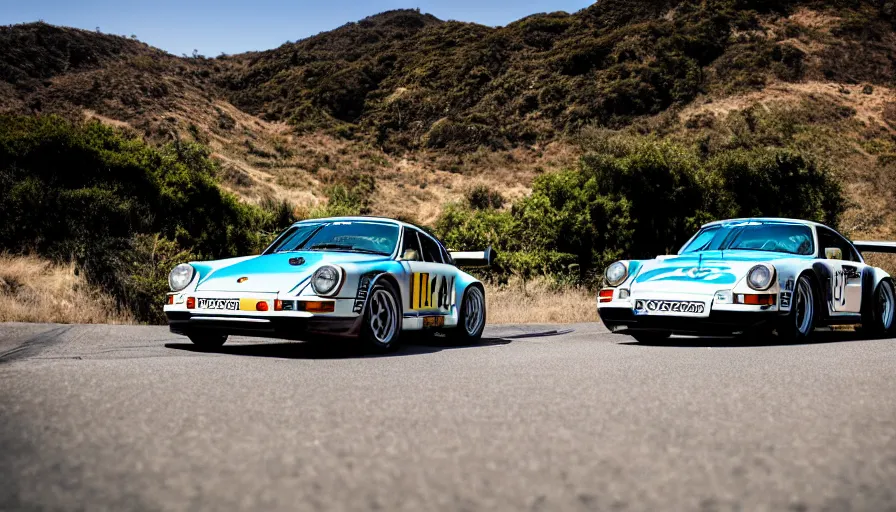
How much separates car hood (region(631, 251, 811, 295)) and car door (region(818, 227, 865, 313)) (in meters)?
0.60

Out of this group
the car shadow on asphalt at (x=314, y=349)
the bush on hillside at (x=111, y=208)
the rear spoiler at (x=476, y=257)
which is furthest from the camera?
the bush on hillside at (x=111, y=208)

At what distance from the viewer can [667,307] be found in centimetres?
984

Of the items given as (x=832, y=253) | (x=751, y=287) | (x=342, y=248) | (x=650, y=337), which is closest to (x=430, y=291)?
(x=342, y=248)

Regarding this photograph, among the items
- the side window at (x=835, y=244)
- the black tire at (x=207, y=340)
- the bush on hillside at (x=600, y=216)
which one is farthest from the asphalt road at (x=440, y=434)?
the bush on hillside at (x=600, y=216)

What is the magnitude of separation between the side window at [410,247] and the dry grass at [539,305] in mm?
4540

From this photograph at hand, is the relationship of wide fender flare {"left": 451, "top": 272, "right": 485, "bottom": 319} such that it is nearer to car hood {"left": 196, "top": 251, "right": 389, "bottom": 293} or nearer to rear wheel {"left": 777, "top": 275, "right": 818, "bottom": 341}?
car hood {"left": 196, "top": 251, "right": 389, "bottom": 293}

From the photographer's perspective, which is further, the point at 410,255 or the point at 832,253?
the point at 832,253

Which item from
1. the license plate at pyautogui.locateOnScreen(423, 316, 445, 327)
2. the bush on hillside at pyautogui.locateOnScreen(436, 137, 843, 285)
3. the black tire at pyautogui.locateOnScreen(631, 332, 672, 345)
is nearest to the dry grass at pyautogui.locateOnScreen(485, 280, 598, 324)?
the bush on hillside at pyautogui.locateOnScreen(436, 137, 843, 285)

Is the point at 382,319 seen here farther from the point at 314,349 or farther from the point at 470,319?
the point at 470,319

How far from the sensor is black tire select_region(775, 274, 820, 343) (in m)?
9.91

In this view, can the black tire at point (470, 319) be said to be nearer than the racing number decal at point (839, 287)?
Yes

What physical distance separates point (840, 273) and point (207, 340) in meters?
7.74

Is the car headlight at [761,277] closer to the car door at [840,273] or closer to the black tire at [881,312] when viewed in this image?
the car door at [840,273]

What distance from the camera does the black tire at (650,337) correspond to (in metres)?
10.8
